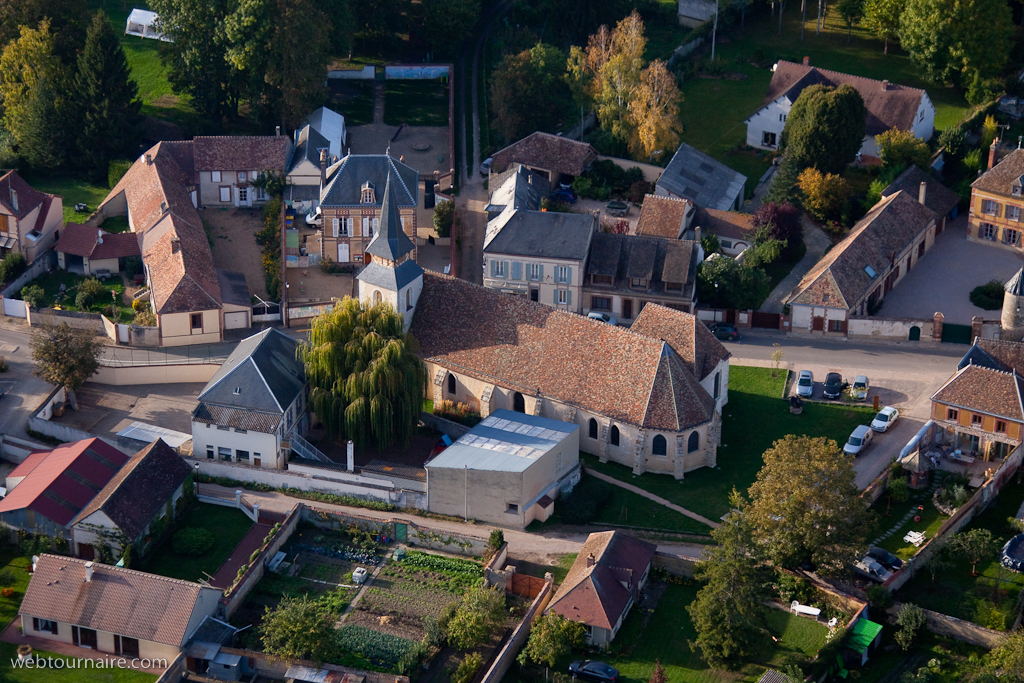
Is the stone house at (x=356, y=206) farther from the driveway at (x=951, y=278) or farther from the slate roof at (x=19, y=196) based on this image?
the driveway at (x=951, y=278)

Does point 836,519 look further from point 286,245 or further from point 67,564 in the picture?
point 286,245

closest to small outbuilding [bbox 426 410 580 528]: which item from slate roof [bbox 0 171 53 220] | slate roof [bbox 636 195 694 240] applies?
slate roof [bbox 636 195 694 240]

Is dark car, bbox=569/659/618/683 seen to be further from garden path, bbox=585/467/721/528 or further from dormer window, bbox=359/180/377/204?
dormer window, bbox=359/180/377/204

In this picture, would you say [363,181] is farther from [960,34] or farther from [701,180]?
[960,34]

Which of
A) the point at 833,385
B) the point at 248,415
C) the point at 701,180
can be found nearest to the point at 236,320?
the point at 248,415

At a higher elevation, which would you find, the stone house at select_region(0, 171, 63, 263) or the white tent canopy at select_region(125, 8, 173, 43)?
the white tent canopy at select_region(125, 8, 173, 43)

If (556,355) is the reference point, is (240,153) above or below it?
above

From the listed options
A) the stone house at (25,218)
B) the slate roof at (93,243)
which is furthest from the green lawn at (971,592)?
the stone house at (25,218)
